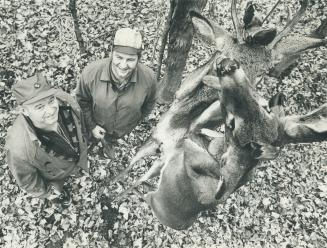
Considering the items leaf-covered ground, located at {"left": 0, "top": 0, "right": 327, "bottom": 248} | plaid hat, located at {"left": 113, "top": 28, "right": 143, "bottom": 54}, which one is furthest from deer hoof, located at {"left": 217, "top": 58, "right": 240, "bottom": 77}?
leaf-covered ground, located at {"left": 0, "top": 0, "right": 327, "bottom": 248}

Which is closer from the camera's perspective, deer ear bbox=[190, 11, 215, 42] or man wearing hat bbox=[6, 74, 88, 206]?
deer ear bbox=[190, 11, 215, 42]

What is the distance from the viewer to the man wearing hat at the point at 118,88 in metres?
4.20

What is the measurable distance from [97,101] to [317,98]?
477cm

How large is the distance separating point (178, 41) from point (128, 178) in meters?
2.47

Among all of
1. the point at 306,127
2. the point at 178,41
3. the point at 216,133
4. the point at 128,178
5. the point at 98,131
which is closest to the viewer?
the point at 306,127

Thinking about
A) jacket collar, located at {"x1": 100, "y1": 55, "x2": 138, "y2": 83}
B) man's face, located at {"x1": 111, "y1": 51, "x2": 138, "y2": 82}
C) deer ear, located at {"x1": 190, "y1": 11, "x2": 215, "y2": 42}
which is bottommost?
jacket collar, located at {"x1": 100, "y1": 55, "x2": 138, "y2": 83}

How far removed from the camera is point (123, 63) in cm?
422

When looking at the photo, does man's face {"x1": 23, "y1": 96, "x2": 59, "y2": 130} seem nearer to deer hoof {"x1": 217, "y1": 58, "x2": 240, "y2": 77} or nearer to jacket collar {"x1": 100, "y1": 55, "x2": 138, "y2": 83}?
jacket collar {"x1": 100, "y1": 55, "x2": 138, "y2": 83}

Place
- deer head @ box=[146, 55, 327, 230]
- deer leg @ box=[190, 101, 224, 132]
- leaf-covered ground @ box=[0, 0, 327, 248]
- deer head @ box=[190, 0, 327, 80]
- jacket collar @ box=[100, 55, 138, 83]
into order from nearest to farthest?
deer head @ box=[146, 55, 327, 230] < deer head @ box=[190, 0, 327, 80] < deer leg @ box=[190, 101, 224, 132] < jacket collar @ box=[100, 55, 138, 83] < leaf-covered ground @ box=[0, 0, 327, 248]

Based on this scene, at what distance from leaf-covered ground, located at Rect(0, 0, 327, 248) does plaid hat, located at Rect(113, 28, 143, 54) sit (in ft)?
8.76

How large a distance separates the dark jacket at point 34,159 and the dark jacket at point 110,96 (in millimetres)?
225

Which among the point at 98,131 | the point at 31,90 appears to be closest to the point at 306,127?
the point at 31,90

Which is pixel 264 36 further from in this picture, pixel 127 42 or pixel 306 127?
pixel 127 42

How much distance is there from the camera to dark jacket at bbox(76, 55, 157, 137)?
15.3ft
